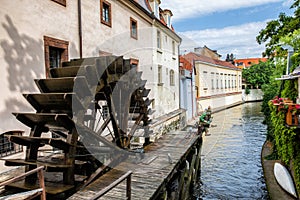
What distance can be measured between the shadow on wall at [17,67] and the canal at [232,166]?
6.00 metres

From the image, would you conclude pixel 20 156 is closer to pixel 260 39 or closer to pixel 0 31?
pixel 0 31

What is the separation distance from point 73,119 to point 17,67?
232 centimetres

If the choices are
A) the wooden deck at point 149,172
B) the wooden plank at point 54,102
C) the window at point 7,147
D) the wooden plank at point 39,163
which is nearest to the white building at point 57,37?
the window at point 7,147

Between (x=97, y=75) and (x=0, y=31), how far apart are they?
2.36 metres

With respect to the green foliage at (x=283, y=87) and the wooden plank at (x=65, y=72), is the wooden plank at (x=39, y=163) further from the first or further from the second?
the green foliage at (x=283, y=87)

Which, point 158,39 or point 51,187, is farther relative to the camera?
point 158,39

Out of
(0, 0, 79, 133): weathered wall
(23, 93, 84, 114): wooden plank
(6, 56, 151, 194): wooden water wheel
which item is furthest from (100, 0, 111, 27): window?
(23, 93, 84, 114): wooden plank

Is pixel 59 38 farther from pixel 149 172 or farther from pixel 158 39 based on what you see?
pixel 158 39

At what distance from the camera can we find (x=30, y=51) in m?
6.57

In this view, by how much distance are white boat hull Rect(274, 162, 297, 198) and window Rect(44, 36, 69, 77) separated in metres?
6.82

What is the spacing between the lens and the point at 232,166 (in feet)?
36.5

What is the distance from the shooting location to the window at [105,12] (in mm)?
9517

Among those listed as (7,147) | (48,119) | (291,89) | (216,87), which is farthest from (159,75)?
(216,87)

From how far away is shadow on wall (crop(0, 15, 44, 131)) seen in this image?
5953mm
